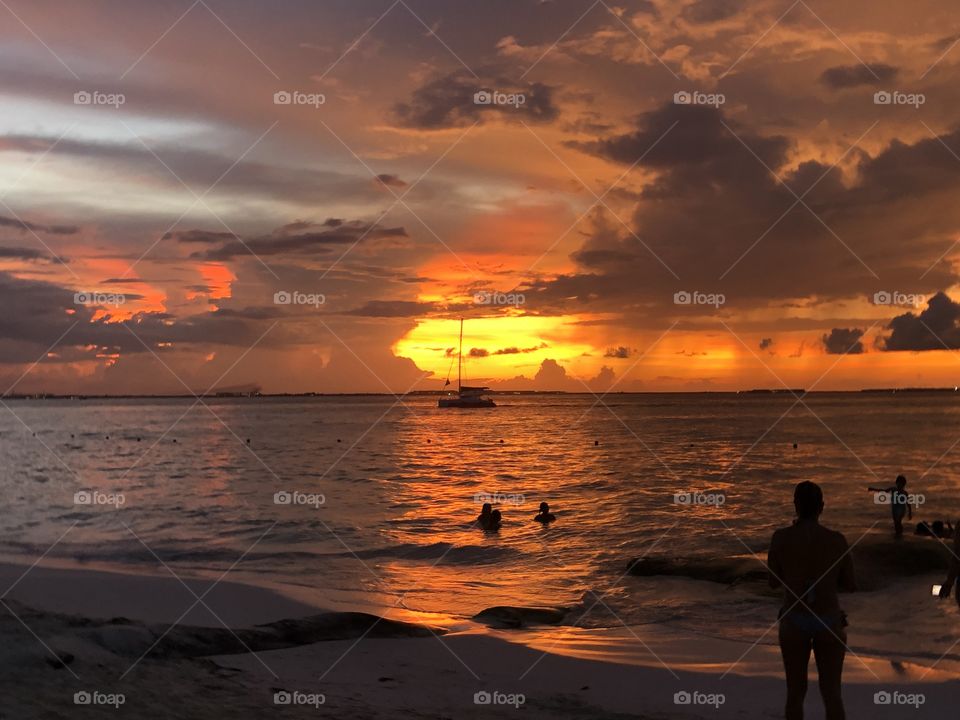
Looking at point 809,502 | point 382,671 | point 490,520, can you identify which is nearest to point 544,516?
point 490,520

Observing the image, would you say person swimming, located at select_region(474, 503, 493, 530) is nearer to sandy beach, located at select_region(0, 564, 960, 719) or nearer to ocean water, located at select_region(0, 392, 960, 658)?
ocean water, located at select_region(0, 392, 960, 658)

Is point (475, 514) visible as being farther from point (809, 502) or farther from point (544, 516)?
point (809, 502)

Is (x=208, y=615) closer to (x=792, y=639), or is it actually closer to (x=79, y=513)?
(x=792, y=639)

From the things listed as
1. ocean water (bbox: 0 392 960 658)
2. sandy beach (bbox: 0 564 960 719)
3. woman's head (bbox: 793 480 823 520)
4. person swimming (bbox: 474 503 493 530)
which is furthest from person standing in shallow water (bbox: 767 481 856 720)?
person swimming (bbox: 474 503 493 530)

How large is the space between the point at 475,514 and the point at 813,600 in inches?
1095

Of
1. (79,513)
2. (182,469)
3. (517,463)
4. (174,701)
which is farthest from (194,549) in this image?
(517,463)

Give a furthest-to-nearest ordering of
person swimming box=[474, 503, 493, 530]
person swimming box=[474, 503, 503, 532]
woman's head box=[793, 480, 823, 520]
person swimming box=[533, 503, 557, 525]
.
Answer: person swimming box=[533, 503, 557, 525] → person swimming box=[474, 503, 493, 530] → person swimming box=[474, 503, 503, 532] → woman's head box=[793, 480, 823, 520]

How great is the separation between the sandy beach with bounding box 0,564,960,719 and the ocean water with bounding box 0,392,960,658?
258 cm

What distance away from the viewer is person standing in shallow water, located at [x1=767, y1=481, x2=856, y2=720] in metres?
6.64

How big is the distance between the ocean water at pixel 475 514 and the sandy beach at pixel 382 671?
2.58 m

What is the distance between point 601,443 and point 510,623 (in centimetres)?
7000


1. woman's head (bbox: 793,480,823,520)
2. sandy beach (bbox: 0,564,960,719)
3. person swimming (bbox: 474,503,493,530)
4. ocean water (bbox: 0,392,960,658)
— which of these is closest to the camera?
woman's head (bbox: 793,480,823,520)

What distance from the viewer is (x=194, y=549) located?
83.5 feet

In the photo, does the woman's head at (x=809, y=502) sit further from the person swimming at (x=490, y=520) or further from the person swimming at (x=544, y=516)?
the person swimming at (x=544, y=516)
